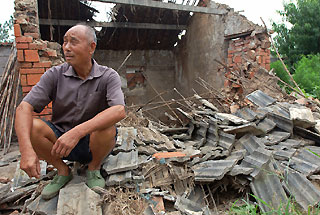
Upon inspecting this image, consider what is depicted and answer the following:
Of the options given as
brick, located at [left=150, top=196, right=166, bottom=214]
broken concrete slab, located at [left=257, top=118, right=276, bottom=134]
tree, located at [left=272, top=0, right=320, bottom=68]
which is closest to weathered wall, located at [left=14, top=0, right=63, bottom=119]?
brick, located at [left=150, top=196, right=166, bottom=214]

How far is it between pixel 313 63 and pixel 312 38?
12.5 feet

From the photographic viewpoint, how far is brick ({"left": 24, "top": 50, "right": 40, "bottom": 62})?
3549mm

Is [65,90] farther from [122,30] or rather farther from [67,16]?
[122,30]

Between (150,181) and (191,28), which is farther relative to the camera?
(191,28)

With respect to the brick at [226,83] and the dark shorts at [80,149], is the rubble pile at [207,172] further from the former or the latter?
the brick at [226,83]

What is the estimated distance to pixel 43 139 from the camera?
1881 millimetres

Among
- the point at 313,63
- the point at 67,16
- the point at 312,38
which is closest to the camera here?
the point at 67,16

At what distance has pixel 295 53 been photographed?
11859 mm

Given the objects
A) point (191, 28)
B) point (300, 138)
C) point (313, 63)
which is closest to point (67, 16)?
point (191, 28)

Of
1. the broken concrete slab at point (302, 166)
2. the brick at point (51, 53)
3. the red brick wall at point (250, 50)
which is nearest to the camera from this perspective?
the broken concrete slab at point (302, 166)

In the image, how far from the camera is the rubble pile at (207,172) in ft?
6.23

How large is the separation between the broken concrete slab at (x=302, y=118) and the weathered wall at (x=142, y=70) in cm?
613

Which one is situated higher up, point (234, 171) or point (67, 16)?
point (67, 16)

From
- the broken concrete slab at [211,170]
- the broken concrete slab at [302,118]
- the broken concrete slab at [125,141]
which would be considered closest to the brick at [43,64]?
the broken concrete slab at [125,141]
